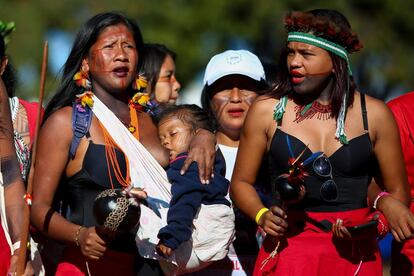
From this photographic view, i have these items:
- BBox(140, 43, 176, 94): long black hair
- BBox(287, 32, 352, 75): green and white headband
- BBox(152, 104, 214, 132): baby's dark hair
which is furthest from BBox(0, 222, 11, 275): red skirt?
BBox(140, 43, 176, 94): long black hair

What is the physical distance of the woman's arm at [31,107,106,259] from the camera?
4680 mm

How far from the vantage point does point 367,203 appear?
4.79 meters

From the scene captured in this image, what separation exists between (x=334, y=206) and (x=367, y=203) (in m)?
0.22

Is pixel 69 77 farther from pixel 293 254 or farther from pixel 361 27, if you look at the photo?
pixel 361 27

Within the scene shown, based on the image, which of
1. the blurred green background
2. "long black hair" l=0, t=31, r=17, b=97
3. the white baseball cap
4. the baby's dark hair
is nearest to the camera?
the baby's dark hair

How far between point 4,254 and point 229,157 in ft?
5.00

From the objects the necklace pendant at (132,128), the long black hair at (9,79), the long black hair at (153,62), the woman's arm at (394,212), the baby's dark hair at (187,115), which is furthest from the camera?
the long black hair at (153,62)

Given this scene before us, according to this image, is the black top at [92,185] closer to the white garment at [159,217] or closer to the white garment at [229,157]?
the white garment at [159,217]

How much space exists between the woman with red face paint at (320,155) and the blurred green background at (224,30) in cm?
1196

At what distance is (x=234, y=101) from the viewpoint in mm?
5777

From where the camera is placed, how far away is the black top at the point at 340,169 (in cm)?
464

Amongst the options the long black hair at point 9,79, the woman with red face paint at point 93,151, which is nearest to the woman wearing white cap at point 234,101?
the woman with red face paint at point 93,151

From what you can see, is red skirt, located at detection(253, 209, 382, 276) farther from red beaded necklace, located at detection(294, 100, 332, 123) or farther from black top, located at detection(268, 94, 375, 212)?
red beaded necklace, located at detection(294, 100, 332, 123)

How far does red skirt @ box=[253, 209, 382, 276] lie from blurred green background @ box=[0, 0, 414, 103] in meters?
12.2
